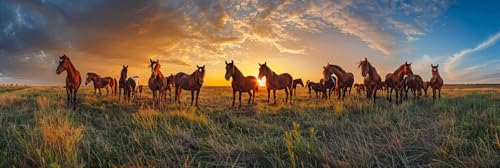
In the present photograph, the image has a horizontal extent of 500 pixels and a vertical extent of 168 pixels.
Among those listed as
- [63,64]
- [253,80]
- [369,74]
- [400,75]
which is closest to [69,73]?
[63,64]

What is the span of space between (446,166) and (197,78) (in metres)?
13.6

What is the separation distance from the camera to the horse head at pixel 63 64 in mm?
12623

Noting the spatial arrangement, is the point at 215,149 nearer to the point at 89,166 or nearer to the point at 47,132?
the point at 89,166

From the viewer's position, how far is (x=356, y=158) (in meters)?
3.62

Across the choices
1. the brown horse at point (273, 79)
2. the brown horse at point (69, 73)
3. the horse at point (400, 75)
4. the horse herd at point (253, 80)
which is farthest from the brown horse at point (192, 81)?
the horse at point (400, 75)

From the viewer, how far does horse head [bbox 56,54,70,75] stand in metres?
12.6

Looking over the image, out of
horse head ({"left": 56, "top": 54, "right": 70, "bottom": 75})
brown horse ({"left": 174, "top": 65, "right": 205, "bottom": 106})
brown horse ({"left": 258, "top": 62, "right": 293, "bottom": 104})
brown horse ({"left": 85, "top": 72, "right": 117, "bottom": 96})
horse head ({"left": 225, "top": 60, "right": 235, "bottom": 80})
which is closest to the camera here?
horse head ({"left": 56, "top": 54, "right": 70, "bottom": 75})

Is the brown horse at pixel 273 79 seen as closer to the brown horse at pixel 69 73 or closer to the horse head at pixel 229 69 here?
the horse head at pixel 229 69

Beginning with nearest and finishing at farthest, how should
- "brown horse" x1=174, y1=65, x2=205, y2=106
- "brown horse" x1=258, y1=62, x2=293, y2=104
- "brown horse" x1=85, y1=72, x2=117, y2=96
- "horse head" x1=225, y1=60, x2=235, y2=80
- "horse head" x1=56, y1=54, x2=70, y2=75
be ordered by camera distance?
"horse head" x1=56, y1=54, x2=70, y2=75, "horse head" x1=225, y1=60, x2=235, y2=80, "brown horse" x1=174, y1=65, x2=205, y2=106, "brown horse" x1=258, y1=62, x2=293, y2=104, "brown horse" x1=85, y1=72, x2=117, y2=96

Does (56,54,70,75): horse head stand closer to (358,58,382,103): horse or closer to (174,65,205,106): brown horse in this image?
(174,65,205,106): brown horse

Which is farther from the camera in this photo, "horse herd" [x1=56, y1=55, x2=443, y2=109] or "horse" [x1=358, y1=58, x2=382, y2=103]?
"horse" [x1=358, y1=58, x2=382, y2=103]

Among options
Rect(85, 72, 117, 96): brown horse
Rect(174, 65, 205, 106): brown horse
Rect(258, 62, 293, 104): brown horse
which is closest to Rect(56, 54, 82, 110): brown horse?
Rect(174, 65, 205, 106): brown horse

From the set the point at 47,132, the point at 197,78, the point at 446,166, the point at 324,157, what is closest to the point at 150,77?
the point at 197,78

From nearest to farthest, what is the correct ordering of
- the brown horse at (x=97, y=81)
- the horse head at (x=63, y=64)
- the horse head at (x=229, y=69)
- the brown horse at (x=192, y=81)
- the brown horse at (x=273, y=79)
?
the horse head at (x=63, y=64)
the horse head at (x=229, y=69)
the brown horse at (x=192, y=81)
the brown horse at (x=273, y=79)
the brown horse at (x=97, y=81)
